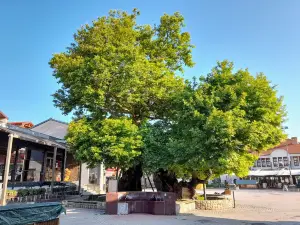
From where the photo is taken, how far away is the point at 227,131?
12.3 m

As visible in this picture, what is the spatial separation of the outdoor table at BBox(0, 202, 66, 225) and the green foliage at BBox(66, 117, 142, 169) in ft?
20.5

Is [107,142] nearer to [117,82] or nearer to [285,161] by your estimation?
[117,82]

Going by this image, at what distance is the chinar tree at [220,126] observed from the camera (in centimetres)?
1292

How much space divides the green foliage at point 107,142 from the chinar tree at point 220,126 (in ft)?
3.72

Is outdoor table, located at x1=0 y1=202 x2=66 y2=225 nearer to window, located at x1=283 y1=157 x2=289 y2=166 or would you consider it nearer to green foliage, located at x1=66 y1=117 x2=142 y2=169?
green foliage, located at x1=66 y1=117 x2=142 y2=169

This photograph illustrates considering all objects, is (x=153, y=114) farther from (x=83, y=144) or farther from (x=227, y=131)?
(x=227, y=131)

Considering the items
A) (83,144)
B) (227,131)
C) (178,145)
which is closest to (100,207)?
(83,144)

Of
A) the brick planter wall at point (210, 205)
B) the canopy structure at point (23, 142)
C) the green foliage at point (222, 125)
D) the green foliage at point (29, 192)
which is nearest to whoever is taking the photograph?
the green foliage at point (222, 125)

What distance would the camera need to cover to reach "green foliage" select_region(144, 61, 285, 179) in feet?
42.3

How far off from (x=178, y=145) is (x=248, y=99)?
484cm

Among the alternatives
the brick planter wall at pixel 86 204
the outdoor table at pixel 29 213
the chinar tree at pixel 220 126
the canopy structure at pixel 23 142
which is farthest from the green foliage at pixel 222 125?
the canopy structure at pixel 23 142

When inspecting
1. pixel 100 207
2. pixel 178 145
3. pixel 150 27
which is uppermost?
pixel 150 27

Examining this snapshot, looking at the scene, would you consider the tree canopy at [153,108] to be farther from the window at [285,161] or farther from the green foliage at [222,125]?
the window at [285,161]

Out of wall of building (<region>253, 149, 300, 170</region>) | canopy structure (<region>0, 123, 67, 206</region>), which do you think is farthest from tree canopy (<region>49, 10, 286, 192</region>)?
wall of building (<region>253, 149, 300, 170</region>)
